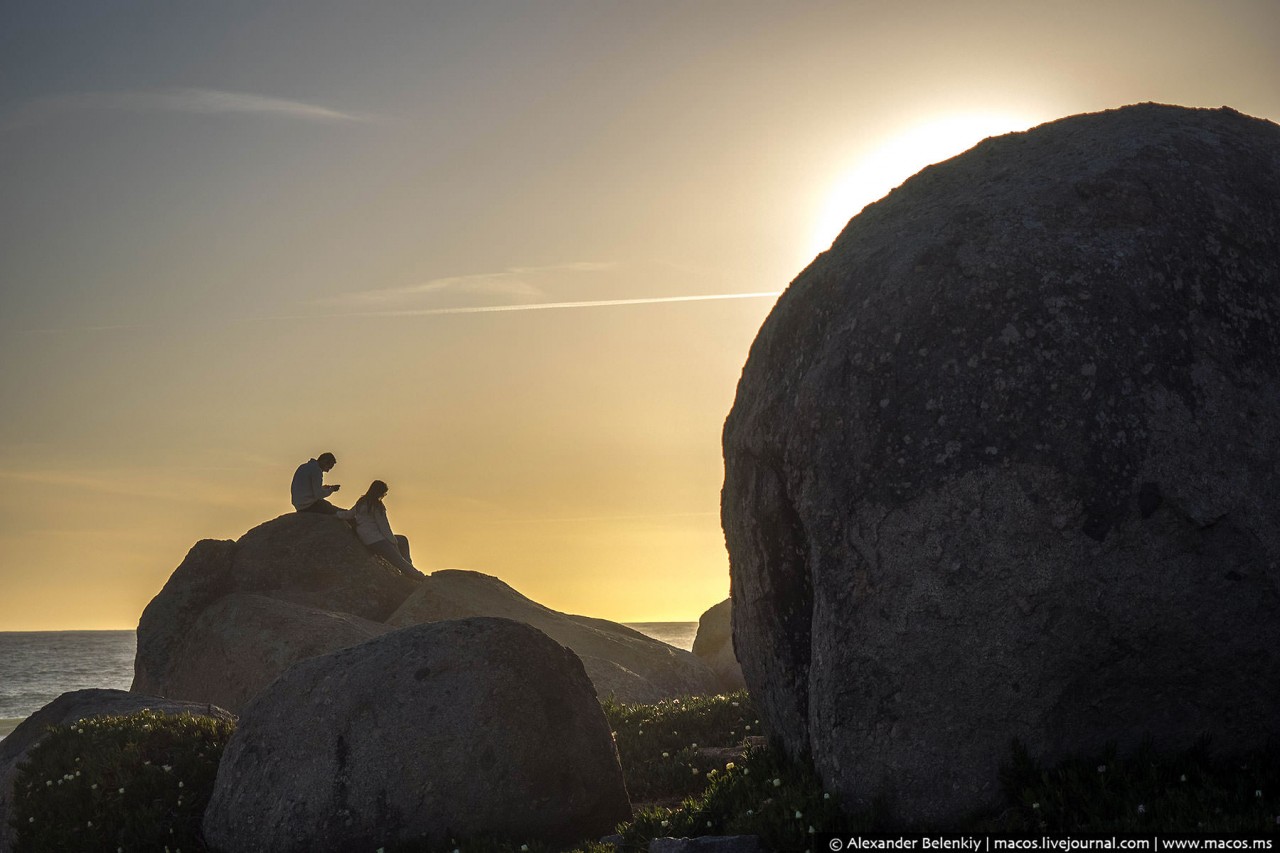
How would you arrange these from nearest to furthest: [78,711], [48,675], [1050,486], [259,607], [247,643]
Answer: [1050,486], [78,711], [247,643], [259,607], [48,675]

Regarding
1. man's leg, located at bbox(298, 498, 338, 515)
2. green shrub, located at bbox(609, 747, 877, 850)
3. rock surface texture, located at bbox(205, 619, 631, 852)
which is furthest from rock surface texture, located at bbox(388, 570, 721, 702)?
green shrub, located at bbox(609, 747, 877, 850)

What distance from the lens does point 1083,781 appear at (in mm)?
9031

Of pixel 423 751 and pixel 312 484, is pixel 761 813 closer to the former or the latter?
pixel 423 751

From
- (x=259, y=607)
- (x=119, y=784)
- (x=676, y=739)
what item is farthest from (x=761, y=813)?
(x=259, y=607)

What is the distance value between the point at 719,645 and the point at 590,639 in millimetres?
5757

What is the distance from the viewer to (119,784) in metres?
13.6

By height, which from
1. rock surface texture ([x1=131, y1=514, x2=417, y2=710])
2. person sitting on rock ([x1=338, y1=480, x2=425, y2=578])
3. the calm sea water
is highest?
person sitting on rock ([x1=338, y1=480, x2=425, y2=578])

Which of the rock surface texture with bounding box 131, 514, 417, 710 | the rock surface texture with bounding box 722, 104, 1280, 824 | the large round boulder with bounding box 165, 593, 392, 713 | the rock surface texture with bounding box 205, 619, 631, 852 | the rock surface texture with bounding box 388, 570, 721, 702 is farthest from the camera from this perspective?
the rock surface texture with bounding box 388, 570, 721, 702

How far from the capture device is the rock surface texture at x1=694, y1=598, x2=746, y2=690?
26.3m

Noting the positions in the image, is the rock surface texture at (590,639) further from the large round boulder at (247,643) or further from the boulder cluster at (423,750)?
the boulder cluster at (423,750)

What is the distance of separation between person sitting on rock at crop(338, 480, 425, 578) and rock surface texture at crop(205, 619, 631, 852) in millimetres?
12386

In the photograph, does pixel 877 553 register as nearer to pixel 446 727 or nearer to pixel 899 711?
pixel 899 711

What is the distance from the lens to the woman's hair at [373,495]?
2527 centimetres

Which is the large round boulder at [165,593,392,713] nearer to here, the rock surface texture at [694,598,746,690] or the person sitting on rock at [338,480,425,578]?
the person sitting on rock at [338,480,425,578]
